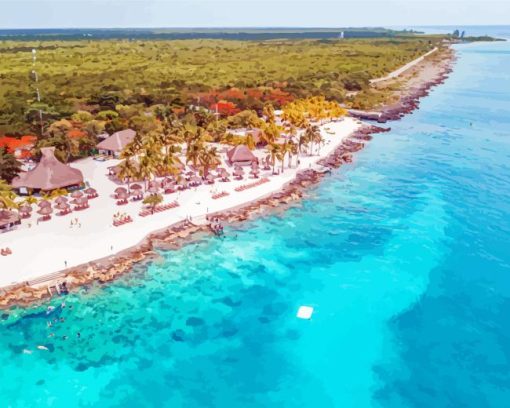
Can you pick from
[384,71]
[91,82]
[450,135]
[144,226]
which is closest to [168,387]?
[144,226]

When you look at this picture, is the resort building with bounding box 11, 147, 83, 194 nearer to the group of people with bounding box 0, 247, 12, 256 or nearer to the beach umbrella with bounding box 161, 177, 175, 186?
the beach umbrella with bounding box 161, 177, 175, 186

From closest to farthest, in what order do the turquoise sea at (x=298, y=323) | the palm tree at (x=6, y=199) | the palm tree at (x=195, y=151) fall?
the turquoise sea at (x=298, y=323), the palm tree at (x=6, y=199), the palm tree at (x=195, y=151)

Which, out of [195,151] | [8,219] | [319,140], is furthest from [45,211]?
[319,140]

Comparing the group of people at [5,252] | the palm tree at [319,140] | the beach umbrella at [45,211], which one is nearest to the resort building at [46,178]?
the beach umbrella at [45,211]

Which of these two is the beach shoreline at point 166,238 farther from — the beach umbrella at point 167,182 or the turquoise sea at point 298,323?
the beach umbrella at point 167,182

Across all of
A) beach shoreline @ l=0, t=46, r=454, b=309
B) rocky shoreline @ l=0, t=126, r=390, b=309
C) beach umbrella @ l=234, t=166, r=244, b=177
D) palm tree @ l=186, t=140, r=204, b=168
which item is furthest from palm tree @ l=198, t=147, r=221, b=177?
rocky shoreline @ l=0, t=126, r=390, b=309

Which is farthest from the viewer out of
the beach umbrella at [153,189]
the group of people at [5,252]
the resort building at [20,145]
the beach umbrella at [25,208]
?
the resort building at [20,145]
